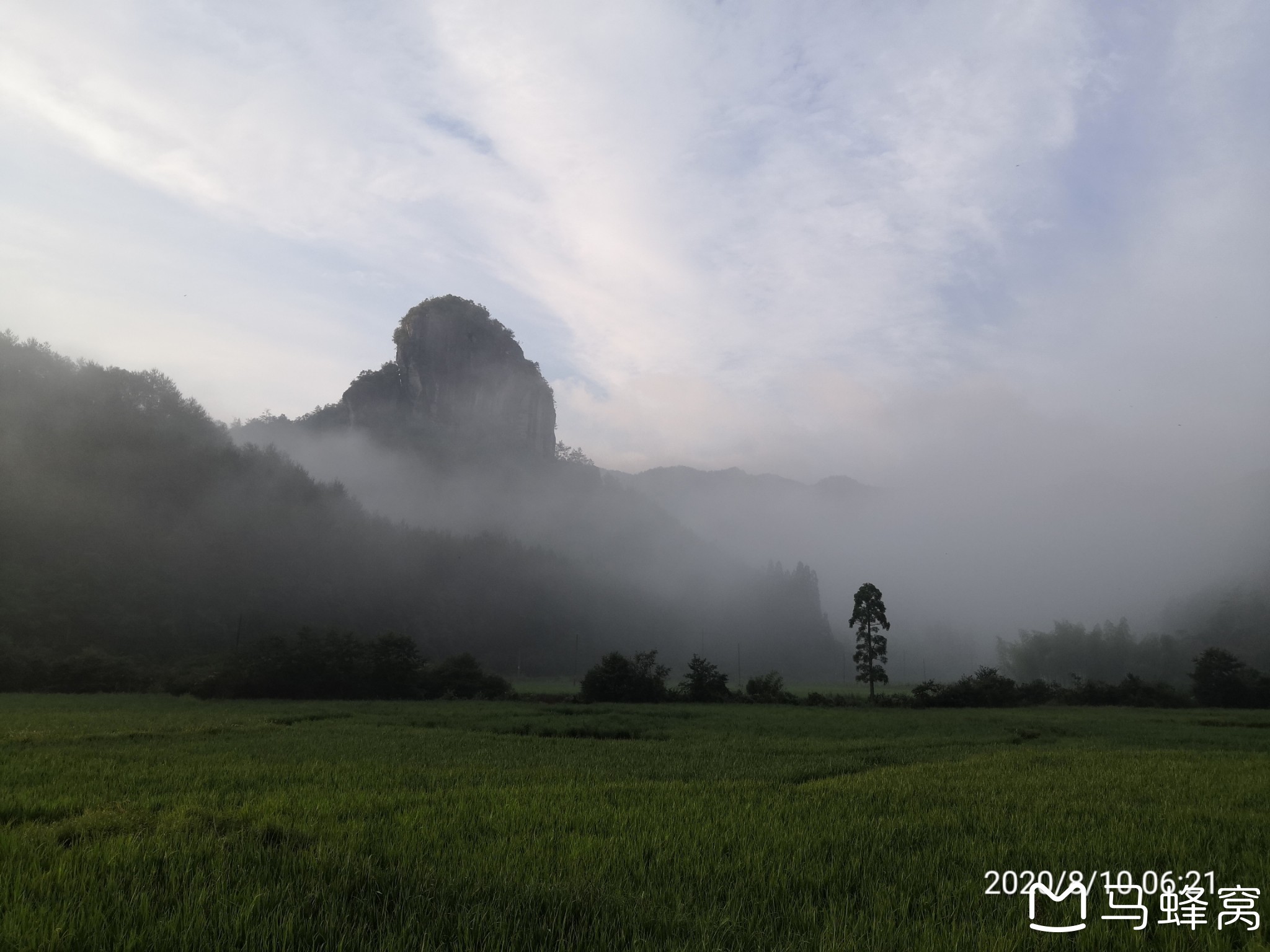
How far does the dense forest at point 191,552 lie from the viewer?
61781 millimetres

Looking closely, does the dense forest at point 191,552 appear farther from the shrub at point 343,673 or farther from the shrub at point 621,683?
the shrub at point 621,683

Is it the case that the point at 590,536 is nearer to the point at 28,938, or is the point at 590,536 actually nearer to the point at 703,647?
the point at 703,647

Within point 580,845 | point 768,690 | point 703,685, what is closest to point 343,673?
point 703,685

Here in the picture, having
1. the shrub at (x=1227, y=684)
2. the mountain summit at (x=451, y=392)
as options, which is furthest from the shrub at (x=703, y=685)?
the mountain summit at (x=451, y=392)

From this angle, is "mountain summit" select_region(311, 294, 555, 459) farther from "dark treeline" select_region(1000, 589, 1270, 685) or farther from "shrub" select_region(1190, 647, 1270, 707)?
"shrub" select_region(1190, 647, 1270, 707)

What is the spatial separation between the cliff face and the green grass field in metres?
163

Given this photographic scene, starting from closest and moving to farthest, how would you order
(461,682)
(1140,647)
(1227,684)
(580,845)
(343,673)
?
1. (580,845)
2. (343,673)
3. (461,682)
4. (1227,684)
5. (1140,647)

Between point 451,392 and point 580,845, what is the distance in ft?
591

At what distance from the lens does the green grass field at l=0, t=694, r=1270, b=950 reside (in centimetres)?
449

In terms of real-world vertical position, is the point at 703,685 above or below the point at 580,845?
below

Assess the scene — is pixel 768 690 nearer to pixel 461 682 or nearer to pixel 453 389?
pixel 461 682

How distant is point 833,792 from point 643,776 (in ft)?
12.9

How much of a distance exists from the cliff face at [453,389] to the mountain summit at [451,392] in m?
0.17

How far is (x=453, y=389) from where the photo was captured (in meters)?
178
